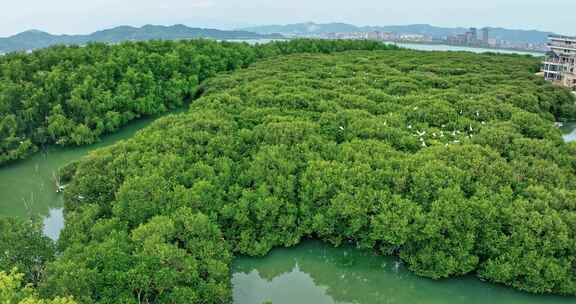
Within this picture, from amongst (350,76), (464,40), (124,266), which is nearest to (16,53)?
(350,76)

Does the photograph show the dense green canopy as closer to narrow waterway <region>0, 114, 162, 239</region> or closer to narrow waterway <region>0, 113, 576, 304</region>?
narrow waterway <region>0, 113, 576, 304</region>

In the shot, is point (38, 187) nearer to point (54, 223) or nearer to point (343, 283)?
point (54, 223)

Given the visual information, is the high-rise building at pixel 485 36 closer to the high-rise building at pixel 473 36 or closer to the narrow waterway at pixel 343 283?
the high-rise building at pixel 473 36

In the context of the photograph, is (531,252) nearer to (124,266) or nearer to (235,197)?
(235,197)

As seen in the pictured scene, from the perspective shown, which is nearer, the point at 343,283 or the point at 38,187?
the point at 343,283

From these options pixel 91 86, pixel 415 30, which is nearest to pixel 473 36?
pixel 415 30
